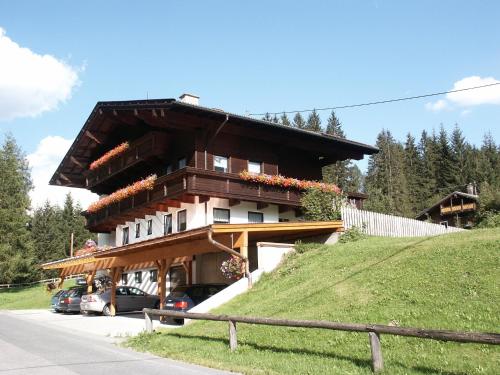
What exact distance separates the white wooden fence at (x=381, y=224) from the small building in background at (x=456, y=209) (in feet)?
96.1

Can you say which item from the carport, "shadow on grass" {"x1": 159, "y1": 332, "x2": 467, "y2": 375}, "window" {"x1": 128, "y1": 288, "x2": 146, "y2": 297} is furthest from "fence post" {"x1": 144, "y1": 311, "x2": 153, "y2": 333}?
"window" {"x1": 128, "y1": 288, "x2": 146, "y2": 297}

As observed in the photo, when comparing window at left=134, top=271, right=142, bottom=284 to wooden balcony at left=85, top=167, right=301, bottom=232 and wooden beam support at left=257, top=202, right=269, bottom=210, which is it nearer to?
wooden balcony at left=85, top=167, right=301, bottom=232

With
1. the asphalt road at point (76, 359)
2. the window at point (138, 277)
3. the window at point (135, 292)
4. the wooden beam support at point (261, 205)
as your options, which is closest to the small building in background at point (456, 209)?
the wooden beam support at point (261, 205)

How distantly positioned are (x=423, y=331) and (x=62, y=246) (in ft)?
260

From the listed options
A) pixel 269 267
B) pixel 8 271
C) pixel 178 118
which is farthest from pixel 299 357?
pixel 8 271

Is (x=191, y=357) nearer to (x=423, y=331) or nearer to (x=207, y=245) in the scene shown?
(x=423, y=331)

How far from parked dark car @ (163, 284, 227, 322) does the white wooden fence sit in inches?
248

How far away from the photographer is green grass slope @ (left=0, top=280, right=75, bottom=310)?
37650 millimetres

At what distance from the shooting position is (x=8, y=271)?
49625mm

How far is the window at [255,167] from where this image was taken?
2739 centimetres

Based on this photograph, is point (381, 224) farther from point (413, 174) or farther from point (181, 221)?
point (413, 174)

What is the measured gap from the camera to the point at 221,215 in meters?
25.7

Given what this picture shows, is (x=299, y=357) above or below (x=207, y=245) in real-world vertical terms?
below

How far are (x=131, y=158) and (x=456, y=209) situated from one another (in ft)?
127
